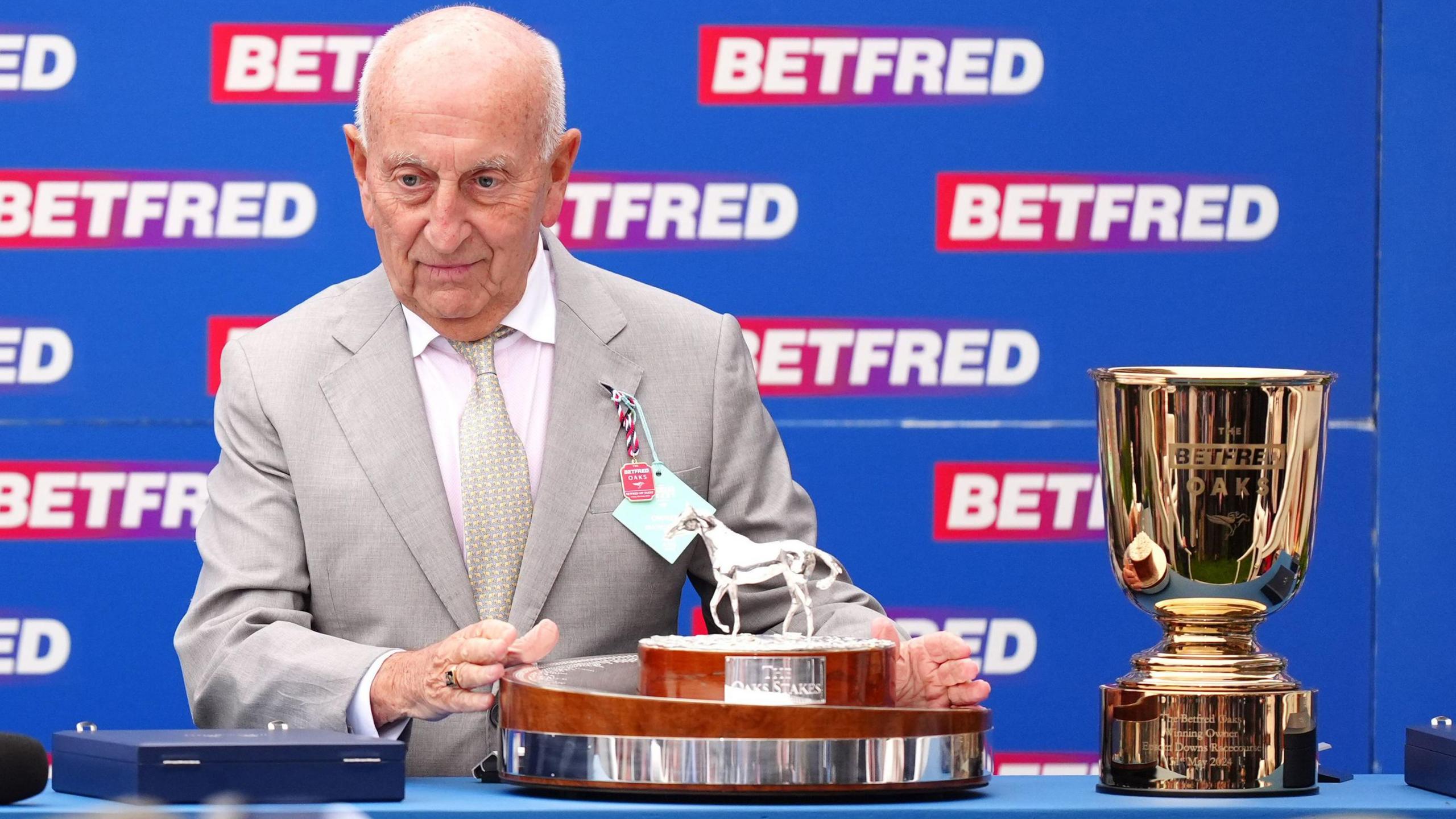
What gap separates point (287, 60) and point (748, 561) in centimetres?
198

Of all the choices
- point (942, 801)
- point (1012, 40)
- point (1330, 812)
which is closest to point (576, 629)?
point (942, 801)

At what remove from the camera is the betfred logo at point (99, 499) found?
3.70m

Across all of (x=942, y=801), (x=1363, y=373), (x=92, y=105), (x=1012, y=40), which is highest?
(x=1012, y=40)

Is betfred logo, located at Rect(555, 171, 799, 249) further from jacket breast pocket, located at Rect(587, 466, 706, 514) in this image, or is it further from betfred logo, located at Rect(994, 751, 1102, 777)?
jacket breast pocket, located at Rect(587, 466, 706, 514)

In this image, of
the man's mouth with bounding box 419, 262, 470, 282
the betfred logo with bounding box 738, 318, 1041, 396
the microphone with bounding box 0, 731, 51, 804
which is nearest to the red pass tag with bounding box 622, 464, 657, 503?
the man's mouth with bounding box 419, 262, 470, 282

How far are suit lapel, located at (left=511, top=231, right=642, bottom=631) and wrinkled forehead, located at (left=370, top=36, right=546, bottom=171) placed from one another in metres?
0.27

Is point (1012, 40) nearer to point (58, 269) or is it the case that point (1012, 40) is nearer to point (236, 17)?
point (236, 17)

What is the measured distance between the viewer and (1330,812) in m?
1.81

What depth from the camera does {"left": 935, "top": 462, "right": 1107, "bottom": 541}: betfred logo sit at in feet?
12.6

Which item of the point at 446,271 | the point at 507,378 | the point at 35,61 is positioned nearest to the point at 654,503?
the point at 507,378

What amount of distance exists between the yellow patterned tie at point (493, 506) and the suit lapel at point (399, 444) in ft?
0.09

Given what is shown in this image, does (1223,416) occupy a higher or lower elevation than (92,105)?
lower

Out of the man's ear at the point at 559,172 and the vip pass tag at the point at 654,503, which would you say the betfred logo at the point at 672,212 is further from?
the vip pass tag at the point at 654,503

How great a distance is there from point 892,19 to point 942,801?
Answer: 2.22 m
